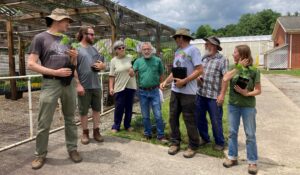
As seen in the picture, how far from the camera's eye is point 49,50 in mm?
3604

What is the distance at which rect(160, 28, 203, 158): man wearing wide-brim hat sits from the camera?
414cm

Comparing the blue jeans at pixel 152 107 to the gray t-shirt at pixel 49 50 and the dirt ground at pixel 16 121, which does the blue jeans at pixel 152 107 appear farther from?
the gray t-shirt at pixel 49 50

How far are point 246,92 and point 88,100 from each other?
2.32 metres

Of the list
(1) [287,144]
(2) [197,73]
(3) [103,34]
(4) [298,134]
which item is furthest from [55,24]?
(3) [103,34]

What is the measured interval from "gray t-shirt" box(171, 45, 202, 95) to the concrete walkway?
3.12 ft

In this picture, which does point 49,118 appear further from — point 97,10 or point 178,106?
point 97,10

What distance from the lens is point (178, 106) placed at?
4375mm

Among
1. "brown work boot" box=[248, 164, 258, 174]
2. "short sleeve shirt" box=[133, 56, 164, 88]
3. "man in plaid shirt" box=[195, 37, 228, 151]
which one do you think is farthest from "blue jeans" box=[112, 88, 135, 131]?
"brown work boot" box=[248, 164, 258, 174]

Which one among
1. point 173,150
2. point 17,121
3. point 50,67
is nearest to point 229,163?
point 173,150

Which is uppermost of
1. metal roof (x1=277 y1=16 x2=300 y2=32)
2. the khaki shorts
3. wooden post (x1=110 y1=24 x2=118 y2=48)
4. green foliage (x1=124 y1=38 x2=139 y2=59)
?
metal roof (x1=277 y1=16 x2=300 y2=32)

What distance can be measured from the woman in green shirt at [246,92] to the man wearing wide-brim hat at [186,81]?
1.86ft

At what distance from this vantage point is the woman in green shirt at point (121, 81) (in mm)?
5277

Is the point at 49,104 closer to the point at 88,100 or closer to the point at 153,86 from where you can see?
the point at 88,100

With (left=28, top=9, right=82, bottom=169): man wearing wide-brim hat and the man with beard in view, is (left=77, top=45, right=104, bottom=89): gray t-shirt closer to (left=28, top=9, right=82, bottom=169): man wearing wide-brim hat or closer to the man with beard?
the man with beard
